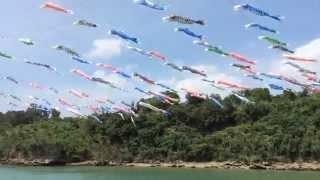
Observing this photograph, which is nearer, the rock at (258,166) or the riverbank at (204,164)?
the riverbank at (204,164)

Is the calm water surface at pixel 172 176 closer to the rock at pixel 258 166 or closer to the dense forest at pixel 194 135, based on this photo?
the rock at pixel 258 166

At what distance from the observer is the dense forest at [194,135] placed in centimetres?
8062

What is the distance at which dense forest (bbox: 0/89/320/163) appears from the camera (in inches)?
3174

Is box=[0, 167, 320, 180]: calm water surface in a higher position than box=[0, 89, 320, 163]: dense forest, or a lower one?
lower

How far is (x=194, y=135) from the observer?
307ft

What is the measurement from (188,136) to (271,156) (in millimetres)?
16225

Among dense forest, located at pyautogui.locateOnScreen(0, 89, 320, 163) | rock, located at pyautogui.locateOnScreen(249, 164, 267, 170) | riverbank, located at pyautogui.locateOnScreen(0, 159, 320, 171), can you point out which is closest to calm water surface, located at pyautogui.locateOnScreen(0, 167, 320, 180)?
riverbank, located at pyautogui.locateOnScreen(0, 159, 320, 171)

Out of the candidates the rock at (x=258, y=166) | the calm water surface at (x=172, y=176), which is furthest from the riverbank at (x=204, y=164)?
the calm water surface at (x=172, y=176)

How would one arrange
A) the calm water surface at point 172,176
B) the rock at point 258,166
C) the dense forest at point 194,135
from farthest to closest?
the dense forest at point 194,135 < the rock at point 258,166 < the calm water surface at point 172,176

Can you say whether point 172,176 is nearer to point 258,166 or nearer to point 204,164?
point 258,166

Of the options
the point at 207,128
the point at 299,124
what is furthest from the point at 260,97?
the point at 299,124

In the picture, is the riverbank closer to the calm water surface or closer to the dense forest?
the dense forest

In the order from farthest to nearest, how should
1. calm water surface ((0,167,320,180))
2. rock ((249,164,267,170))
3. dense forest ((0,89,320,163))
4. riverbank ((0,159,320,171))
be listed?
dense forest ((0,89,320,163)) < rock ((249,164,267,170)) < riverbank ((0,159,320,171)) < calm water surface ((0,167,320,180))

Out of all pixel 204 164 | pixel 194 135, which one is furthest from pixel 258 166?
pixel 194 135
